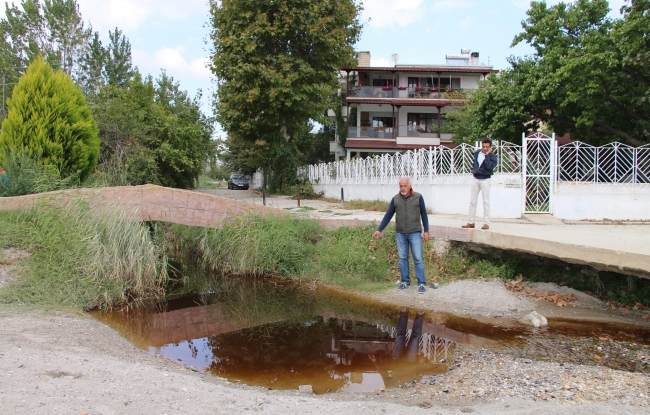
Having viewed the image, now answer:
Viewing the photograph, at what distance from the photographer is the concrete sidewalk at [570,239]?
6719 mm

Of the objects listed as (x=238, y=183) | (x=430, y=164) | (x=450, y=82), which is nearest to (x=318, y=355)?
(x=430, y=164)

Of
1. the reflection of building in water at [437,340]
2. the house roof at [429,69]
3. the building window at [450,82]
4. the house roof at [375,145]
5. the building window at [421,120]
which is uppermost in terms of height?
the house roof at [429,69]

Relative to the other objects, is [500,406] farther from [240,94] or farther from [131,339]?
[240,94]

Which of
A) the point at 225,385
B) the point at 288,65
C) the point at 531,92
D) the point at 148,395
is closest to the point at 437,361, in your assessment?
the point at 225,385

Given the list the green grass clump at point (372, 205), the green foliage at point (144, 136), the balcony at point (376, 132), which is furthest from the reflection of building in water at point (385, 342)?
the balcony at point (376, 132)

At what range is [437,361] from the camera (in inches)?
228

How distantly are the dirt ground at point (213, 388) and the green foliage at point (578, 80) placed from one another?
11423 mm

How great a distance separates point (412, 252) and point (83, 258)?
223 inches

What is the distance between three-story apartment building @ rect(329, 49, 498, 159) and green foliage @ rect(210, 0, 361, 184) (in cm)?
838

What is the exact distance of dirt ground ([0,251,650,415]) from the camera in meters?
3.89

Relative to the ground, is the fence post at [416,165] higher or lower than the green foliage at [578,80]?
lower

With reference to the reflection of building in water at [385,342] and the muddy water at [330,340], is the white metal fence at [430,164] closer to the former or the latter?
the muddy water at [330,340]

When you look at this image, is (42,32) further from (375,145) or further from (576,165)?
(576,165)

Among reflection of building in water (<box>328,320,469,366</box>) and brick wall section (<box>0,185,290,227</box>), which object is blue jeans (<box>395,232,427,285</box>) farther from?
brick wall section (<box>0,185,290,227</box>)
